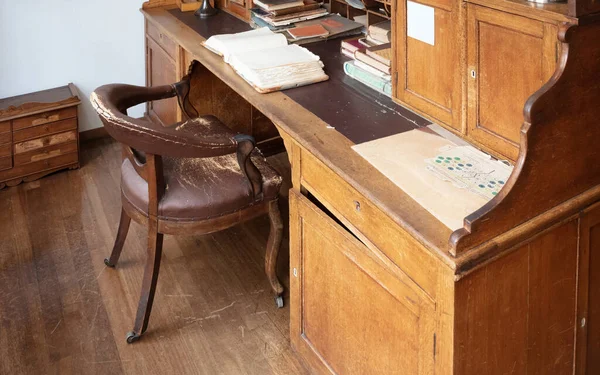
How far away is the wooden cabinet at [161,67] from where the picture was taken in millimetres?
3295

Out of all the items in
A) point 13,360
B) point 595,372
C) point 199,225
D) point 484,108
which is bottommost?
point 13,360

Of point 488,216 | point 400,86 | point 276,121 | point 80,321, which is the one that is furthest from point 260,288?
point 488,216

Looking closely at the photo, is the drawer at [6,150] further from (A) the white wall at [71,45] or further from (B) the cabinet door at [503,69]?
(B) the cabinet door at [503,69]

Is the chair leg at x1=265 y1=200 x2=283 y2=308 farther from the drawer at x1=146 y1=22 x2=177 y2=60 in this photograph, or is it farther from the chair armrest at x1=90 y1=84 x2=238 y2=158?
the drawer at x1=146 y1=22 x2=177 y2=60

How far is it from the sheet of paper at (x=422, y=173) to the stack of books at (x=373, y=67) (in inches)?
12.9

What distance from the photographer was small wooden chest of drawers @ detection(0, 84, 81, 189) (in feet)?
11.5

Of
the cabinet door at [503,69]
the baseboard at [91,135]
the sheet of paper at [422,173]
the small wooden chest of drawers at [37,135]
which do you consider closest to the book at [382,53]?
the sheet of paper at [422,173]

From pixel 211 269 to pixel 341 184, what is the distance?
1220 mm

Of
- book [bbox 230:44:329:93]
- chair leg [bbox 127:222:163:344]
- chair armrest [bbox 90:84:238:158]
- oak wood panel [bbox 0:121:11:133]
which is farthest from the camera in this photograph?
oak wood panel [bbox 0:121:11:133]

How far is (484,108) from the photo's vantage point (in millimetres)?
1683

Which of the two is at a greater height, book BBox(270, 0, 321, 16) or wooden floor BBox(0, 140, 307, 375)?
book BBox(270, 0, 321, 16)

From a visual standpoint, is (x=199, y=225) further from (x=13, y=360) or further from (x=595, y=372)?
(x=595, y=372)

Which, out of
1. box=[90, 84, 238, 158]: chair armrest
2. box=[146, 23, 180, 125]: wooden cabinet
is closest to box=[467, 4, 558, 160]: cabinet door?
box=[90, 84, 238, 158]: chair armrest

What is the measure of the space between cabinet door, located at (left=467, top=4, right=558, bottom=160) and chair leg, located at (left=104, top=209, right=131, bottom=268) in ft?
4.82
